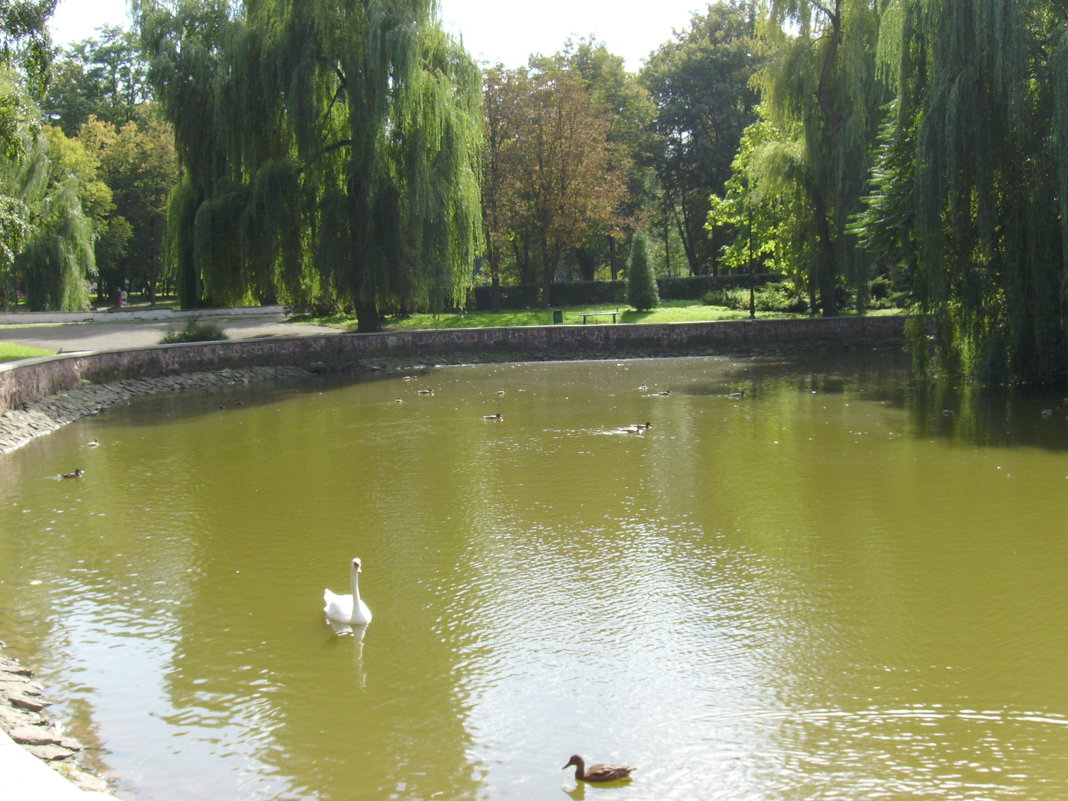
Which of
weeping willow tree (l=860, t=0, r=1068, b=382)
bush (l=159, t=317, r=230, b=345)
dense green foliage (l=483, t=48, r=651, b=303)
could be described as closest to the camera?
weeping willow tree (l=860, t=0, r=1068, b=382)

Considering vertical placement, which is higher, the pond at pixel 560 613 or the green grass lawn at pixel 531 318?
the green grass lawn at pixel 531 318

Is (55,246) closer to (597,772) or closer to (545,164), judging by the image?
(545,164)

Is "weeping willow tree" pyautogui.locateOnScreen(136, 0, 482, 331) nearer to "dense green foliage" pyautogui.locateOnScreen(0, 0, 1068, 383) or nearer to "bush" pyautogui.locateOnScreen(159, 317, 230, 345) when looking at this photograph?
"dense green foliage" pyautogui.locateOnScreen(0, 0, 1068, 383)

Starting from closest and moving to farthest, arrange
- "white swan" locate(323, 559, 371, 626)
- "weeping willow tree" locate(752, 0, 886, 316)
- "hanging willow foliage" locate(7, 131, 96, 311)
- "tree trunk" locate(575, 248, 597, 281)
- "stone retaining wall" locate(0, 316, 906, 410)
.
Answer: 1. "white swan" locate(323, 559, 371, 626)
2. "stone retaining wall" locate(0, 316, 906, 410)
3. "weeping willow tree" locate(752, 0, 886, 316)
4. "hanging willow foliage" locate(7, 131, 96, 311)
5. "tree trunk" locate(575, 248, 597, 281)

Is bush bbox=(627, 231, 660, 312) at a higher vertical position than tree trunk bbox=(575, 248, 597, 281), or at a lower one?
lower

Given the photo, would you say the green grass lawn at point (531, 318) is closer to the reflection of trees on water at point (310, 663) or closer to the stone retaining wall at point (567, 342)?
the stone retaining wall at point (567, 342)

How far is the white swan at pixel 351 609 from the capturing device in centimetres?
774

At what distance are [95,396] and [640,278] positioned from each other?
2543cm

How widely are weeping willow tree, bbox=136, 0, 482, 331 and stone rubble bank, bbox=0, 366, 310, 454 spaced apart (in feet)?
9.64

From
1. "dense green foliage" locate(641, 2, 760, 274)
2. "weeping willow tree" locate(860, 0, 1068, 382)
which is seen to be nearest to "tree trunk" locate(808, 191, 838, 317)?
"weeping willow tree" locate(860, 0, 1068, 382)

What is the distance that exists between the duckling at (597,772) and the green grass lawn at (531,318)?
1239 inches

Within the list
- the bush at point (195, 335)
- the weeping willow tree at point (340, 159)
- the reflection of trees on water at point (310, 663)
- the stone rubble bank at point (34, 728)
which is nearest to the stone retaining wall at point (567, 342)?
the weeping willow tree at point (340, 159)

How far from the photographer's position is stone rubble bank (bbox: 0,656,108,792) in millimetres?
5375

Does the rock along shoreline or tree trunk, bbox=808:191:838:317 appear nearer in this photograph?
the rock along shoreline
